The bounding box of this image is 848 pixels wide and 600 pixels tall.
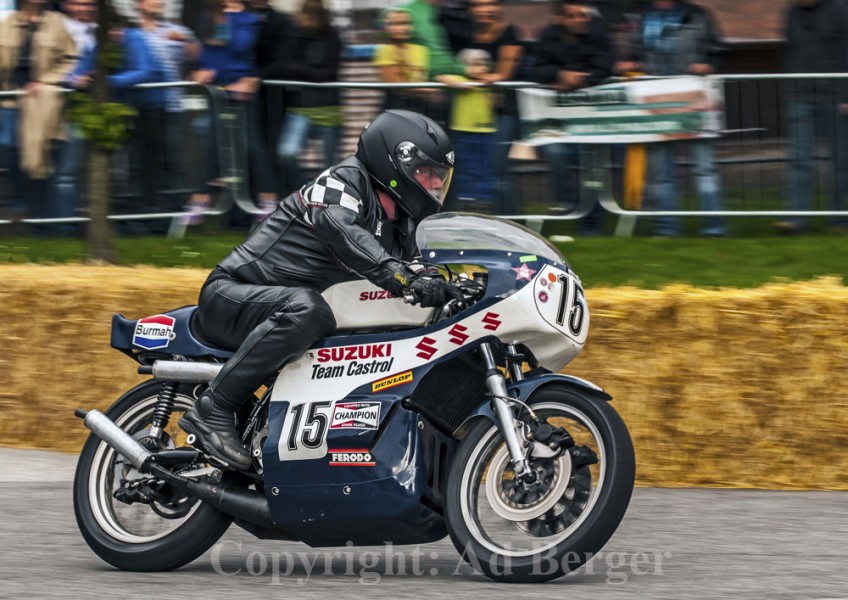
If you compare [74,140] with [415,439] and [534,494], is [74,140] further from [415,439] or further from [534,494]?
[534,494]

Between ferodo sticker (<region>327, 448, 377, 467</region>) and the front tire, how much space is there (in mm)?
575

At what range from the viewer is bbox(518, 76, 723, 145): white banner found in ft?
36.4

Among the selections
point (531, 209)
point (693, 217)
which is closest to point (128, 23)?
point (531, 209)

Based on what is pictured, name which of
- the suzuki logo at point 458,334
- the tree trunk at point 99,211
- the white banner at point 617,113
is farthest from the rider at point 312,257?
the white banner at point 617,113

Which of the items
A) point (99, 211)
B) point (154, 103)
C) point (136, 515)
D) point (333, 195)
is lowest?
point (99, 211)

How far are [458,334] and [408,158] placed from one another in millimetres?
705

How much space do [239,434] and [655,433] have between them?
2.54 m

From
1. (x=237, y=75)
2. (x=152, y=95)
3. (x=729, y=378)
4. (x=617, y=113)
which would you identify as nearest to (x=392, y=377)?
(x=729, y=378)

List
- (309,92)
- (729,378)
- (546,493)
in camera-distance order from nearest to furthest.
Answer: (546,493)
(729,378)
(309,92)

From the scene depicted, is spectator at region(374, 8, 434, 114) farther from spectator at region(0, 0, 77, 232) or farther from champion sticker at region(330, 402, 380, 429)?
champion sticker at region(330, 402, 380, 429)

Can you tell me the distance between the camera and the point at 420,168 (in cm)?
624

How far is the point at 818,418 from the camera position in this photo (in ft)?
26.3

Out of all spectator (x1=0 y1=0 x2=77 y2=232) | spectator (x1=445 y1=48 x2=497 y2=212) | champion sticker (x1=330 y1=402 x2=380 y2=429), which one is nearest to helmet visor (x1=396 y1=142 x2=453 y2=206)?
champion sticker (x1=330 y1=402 x2=380 y2=429)

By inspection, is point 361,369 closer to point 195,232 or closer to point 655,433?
point 655,433
